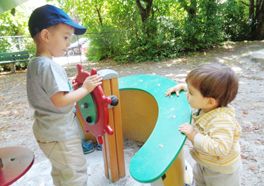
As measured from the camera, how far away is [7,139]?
4.24 metres

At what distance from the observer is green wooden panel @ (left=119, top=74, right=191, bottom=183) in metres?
1.55

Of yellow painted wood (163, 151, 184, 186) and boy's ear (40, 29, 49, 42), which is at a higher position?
boy's ear (40, 29, 49, 42)

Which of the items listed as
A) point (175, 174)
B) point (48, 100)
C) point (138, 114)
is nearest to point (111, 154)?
point (175, 174)

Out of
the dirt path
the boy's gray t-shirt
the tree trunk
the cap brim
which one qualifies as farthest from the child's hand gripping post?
the tree trunk

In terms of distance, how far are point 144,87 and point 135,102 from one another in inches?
18.2

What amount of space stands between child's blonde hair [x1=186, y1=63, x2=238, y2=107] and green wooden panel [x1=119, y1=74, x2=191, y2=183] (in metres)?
0.31

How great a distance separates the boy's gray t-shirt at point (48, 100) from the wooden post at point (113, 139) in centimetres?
51

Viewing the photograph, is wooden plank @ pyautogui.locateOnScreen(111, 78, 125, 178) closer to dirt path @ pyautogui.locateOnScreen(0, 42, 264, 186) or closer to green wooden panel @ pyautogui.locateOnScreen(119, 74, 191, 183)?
green wooden panel @ pyautogui.locateOnScreen(119, 74, 191, 183)

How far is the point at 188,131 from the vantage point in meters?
1.75

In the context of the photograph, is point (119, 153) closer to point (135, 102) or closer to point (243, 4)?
point (135, 102)

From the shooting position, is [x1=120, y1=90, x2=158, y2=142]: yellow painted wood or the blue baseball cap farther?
[x1=120, y1=90, x2=158, y2=142]: yellow painted wood

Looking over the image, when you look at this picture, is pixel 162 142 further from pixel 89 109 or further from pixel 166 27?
pixel 166 27

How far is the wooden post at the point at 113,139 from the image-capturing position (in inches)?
95.1

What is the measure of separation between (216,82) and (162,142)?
48 centimetres
